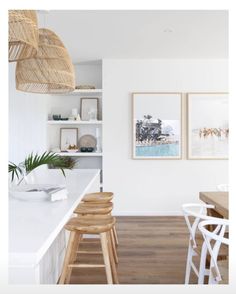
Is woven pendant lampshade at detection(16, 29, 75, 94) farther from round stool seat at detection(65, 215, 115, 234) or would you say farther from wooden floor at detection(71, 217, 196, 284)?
wooden floor at detection(71, 217, 196, 284)

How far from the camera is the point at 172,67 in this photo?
585cm

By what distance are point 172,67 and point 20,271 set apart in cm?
496

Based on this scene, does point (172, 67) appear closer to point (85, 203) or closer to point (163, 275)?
point (85, 203)

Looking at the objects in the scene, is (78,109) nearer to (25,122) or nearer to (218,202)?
(25,122)

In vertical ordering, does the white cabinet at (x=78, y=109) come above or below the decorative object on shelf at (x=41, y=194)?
above

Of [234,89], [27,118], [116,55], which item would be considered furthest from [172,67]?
[234,89]

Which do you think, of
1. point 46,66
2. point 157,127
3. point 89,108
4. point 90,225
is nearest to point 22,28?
point 46,66

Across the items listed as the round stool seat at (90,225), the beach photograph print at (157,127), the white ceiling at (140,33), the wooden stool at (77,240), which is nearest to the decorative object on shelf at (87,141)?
the beach photograph print at (157,127)

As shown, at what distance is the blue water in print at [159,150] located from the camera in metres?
5.87

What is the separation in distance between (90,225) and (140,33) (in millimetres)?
2765

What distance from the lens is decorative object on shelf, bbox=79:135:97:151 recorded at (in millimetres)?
6188

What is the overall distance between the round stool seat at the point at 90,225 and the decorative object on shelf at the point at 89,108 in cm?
347

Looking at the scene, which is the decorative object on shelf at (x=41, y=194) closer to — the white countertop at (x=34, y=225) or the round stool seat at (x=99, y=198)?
the white countertop at (x=34, y=225)

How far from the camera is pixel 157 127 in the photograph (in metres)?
5.86
